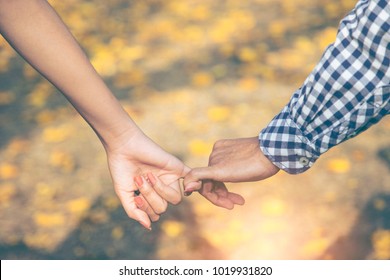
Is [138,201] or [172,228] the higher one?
[138,201]

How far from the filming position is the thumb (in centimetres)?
221

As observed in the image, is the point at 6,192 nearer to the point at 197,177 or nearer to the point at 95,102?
the point at 95,102

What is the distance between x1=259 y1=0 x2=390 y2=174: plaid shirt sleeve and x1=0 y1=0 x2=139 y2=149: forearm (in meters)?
0.64

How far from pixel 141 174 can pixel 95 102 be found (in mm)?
390

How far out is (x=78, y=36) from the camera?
17.2 ft

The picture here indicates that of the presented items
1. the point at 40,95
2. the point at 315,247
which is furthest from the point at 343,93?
the point at 40,95

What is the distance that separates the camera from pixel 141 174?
7.93 feet

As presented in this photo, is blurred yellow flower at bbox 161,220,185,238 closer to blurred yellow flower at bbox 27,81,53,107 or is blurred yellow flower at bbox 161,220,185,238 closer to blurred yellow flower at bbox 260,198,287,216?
blurred yellow flower at bbox 260,198,287,216

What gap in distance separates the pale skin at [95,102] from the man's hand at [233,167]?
0.16 m

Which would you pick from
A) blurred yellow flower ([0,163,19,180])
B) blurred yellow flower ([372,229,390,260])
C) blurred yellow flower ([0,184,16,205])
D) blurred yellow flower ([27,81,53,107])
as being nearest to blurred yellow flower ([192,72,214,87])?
blurred yellow flower ([27,81,53,107])

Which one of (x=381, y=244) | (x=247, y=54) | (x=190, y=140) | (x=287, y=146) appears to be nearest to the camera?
(x=287, y=146)

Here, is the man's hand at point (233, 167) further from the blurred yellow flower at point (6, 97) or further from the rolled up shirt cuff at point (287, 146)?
the blurred yellow flower at point (6, 97)

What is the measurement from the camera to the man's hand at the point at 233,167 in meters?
2.13
